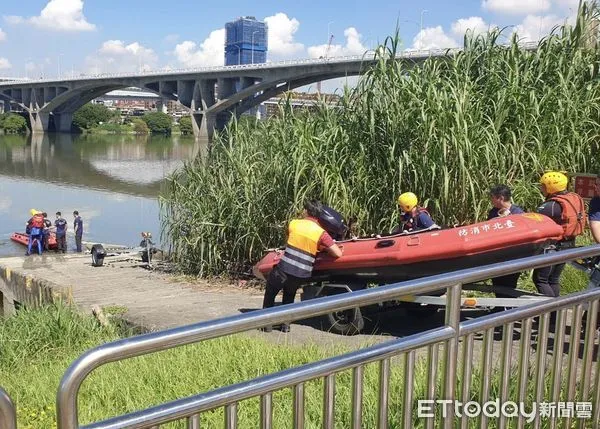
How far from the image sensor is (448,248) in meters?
5.28

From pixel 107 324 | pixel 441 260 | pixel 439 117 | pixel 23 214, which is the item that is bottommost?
pixel 23 214

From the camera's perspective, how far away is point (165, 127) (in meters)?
103

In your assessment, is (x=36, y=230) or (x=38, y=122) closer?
(x=36, y=230)

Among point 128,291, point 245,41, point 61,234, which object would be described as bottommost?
point 61,234

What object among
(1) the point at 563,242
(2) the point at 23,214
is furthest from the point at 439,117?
(2) the point at 23,214

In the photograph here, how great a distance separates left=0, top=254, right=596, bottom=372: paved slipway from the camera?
5.67m

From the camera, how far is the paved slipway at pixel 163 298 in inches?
223

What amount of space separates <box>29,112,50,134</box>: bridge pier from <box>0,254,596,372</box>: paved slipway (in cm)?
7688

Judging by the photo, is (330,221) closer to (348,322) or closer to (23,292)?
(348,322)

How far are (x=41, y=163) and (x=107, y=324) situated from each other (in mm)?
40867

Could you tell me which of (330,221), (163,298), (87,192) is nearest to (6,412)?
(330,221)

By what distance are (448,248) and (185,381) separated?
238 cm

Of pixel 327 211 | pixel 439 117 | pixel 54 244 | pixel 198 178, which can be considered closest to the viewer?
pixel 327 211

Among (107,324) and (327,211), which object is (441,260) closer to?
(327,211)
